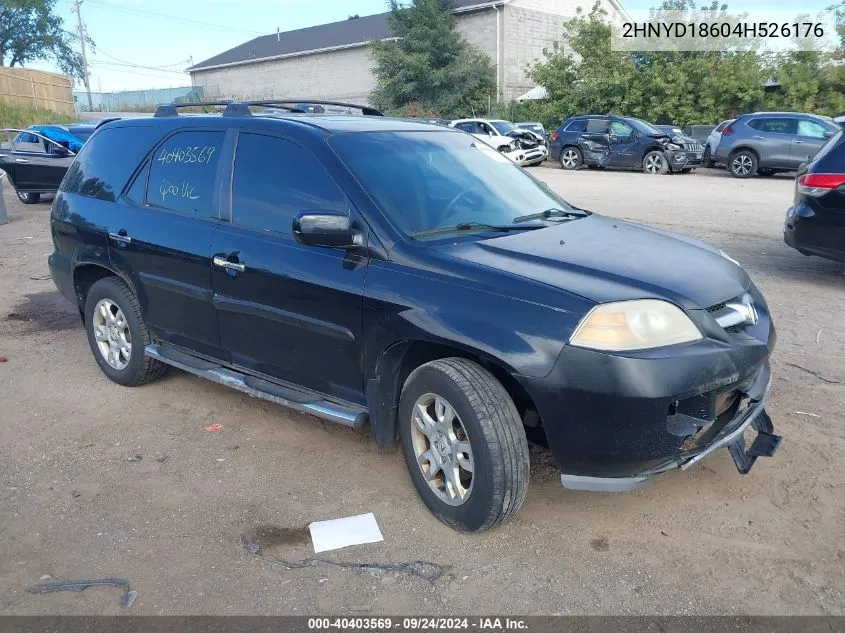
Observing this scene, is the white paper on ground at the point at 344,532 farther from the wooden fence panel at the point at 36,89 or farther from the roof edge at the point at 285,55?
the roof edge at the point at 285,55

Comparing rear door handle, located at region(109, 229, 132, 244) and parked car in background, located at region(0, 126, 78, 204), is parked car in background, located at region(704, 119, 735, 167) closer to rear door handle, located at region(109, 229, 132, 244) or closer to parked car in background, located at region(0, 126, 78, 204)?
parked car in background, located at region(0, 126, 78, 204)

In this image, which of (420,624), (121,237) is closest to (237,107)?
(121,237)

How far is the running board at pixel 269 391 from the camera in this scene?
3719mm

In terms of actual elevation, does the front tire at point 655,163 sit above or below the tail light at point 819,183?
below

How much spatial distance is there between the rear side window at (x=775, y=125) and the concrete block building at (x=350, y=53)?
1970 cm

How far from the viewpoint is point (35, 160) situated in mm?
14945

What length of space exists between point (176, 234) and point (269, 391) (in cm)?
117

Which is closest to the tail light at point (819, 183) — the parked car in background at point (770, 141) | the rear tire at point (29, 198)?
the parked car in background at point (770, 141)

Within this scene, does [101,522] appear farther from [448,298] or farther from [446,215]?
[446,215]

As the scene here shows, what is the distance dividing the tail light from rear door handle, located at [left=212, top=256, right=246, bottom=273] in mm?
5667

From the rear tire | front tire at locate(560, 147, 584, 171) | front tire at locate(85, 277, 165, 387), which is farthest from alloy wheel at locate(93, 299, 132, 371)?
front tire at locate(560, 147, 584, 171)

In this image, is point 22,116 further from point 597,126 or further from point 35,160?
point 597,126

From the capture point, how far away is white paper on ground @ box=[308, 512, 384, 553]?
3334 millimetres

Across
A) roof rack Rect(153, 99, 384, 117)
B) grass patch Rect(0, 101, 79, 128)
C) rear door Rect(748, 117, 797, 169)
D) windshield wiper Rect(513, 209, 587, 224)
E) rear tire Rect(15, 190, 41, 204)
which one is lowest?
rear tire Rect(15, 190, 41, 204)
